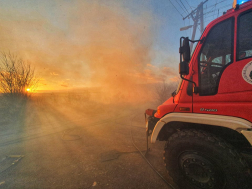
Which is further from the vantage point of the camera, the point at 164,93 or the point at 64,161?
the point at 164,93

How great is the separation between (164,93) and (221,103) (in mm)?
12255

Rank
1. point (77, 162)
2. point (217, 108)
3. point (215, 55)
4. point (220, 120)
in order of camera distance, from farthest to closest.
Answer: point (77, 162), point (215, 55), point (217, 108), point (220, 120)

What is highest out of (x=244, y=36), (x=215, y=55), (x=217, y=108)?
(x=244, y=36)

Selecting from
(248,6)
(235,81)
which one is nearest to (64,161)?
(235,81)

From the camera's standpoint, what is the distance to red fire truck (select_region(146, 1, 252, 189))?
1521 mm

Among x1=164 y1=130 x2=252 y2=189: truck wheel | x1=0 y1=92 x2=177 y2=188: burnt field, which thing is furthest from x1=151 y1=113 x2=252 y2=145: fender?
x1=0 y1=92 x2=177 y2=188: burnt field

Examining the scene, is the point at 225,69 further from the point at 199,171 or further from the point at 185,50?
the point at 199,171

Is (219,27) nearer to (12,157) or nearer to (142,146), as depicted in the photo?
(142,146)

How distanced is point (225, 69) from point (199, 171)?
5.68ft

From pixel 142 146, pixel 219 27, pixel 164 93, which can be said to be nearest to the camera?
pixel 219 27

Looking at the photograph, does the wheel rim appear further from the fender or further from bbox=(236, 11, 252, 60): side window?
bbox=(236, 11, 252, 60): side window

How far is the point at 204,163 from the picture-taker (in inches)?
67.8

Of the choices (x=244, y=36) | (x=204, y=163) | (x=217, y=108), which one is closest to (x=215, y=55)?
(x=244, y=36)

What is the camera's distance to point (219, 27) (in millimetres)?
1837
